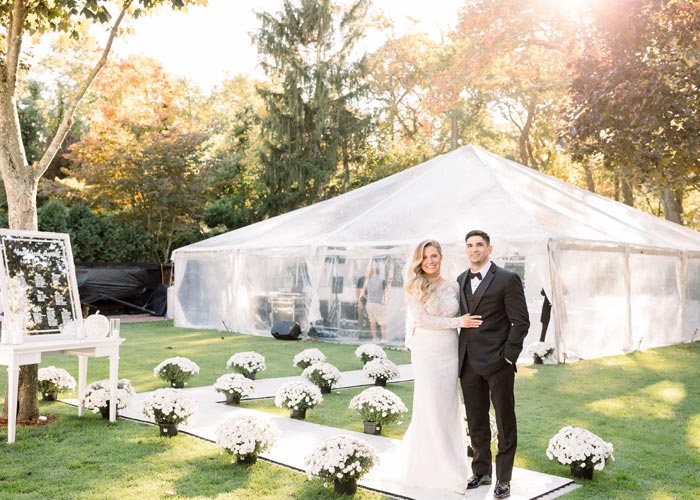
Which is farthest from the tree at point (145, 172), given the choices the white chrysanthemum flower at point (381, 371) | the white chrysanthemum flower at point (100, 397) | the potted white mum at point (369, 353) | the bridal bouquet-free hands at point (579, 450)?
the bridal bouquet-free hands at point (579, 450)

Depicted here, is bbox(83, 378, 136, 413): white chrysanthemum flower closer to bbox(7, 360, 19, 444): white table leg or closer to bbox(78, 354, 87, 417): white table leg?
bbox(78, 354, 87, 417): white table leg

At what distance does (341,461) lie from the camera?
4.60 meters

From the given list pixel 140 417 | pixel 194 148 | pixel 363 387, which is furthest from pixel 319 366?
pixel 194 148

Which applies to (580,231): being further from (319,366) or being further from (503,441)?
(503,441)

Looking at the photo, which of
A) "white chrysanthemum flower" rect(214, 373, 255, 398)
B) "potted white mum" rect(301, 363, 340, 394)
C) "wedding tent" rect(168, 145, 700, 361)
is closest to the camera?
"white chrysanthemum flower" rect(214, 373, 255, 398)

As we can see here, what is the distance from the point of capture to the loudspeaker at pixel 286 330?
48.6 ft

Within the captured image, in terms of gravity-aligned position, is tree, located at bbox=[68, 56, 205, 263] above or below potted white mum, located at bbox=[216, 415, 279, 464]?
above

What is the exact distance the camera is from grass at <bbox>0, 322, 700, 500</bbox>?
15.6 feet

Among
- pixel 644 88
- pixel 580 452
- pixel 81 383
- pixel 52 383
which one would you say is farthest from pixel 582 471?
pixel 644 88

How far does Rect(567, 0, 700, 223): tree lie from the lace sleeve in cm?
670

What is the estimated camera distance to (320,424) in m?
6.88

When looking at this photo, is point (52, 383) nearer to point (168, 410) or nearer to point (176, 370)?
point (176, 370)

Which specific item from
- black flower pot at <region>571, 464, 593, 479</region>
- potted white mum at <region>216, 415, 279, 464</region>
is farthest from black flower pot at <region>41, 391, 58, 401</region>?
black flower pot at <region>571, 464, 593, 479</region>

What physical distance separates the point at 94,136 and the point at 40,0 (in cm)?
1809
